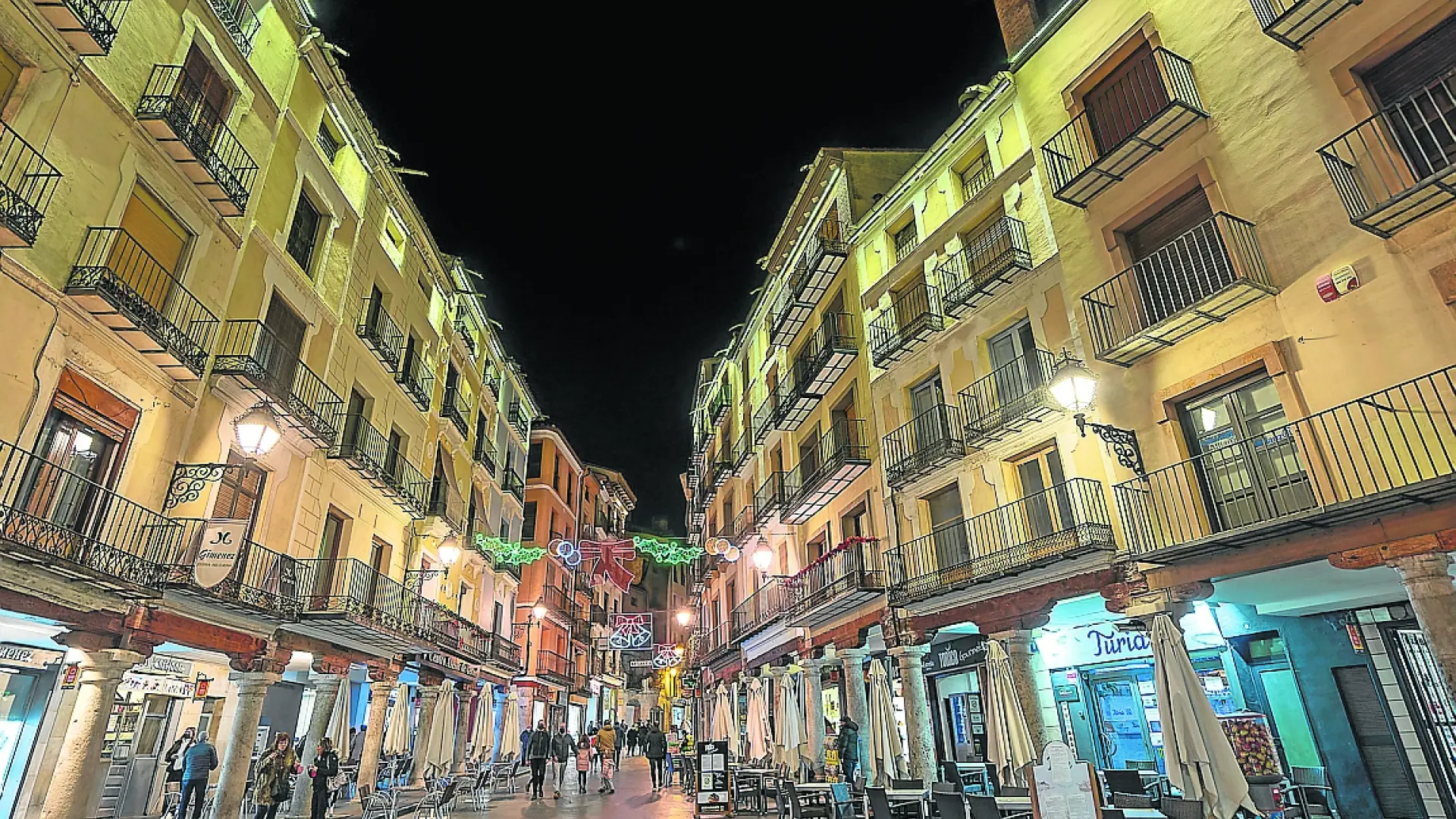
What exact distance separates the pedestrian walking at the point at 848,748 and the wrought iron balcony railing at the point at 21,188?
15.2 metres

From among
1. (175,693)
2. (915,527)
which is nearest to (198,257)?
(175,693)

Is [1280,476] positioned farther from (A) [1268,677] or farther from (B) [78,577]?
(B) [78,577]

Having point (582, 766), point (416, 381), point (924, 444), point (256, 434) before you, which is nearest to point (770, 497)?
point (924, 444)

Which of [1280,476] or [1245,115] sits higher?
[1245,115]

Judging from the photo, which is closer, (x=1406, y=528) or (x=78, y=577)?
(x=1406, y=528)

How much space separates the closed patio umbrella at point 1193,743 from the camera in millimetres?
7926

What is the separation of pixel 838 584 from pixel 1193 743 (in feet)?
32.2

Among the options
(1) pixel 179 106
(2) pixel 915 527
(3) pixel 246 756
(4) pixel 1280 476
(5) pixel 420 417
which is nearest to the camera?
(4) pixel 1280 476

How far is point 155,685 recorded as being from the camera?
15.6 m

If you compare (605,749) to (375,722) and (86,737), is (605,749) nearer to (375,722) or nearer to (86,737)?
(375,722)

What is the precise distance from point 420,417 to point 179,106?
11.2m

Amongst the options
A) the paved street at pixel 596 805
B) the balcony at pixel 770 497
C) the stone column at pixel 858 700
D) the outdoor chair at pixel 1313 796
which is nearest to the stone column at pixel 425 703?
the paved street at pixel 596 805

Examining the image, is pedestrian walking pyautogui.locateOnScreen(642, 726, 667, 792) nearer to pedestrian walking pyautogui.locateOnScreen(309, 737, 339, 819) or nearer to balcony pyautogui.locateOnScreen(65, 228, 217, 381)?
pedestrian walking pyautogui.locateOnScreen(309, 737, 339, 819)

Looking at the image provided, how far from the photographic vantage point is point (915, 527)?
16281 mm
